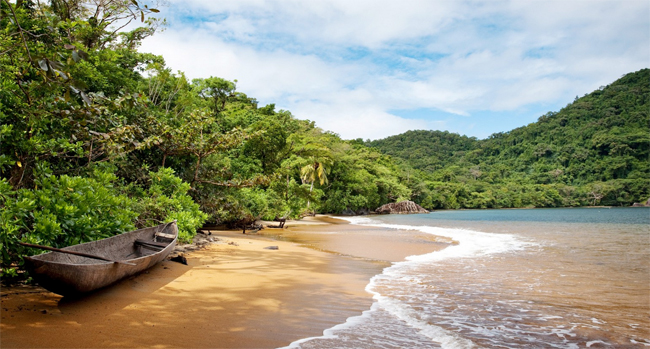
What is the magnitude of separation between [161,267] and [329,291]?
116 inches

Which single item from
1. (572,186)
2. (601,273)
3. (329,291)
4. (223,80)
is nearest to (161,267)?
(329,291)

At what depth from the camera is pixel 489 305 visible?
5098mm

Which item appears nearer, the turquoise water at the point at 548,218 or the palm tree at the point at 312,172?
the turquoise water at the point at 548,218

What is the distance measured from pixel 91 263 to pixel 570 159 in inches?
3710

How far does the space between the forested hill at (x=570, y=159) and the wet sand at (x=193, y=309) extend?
6405cm

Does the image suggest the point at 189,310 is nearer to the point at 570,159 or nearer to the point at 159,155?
the point at 159,155

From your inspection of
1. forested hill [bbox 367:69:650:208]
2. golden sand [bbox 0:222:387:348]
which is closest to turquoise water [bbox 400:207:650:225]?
golden sand [bbox 0:222:387:348]

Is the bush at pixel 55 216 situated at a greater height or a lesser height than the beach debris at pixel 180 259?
greater

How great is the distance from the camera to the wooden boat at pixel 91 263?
3.45 meters

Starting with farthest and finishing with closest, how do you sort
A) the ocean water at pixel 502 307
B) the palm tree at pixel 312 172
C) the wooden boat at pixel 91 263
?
the palm tree at pixel 312 172, the ocean water at pixel 502 307, the wooden boat at pixel 91 263

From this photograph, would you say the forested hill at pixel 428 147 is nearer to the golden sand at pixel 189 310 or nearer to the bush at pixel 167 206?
the bush at pixel 167 206

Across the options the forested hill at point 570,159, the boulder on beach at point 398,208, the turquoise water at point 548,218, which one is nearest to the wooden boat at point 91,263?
the turquoise water at point 548,218

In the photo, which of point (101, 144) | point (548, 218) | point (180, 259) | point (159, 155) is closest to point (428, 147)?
point (548, 218)

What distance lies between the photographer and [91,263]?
4594mm
